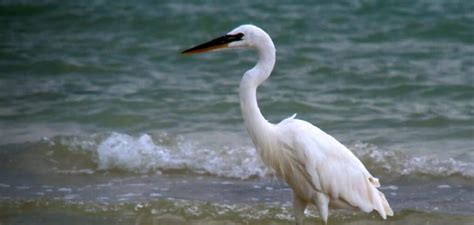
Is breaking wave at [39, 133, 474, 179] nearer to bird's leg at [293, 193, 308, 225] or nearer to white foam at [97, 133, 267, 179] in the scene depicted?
white foam at [97, 133, 267, 179]

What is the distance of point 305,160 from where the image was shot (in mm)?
5668

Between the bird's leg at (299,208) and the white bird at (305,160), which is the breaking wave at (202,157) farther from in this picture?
the white bird at (305,160)

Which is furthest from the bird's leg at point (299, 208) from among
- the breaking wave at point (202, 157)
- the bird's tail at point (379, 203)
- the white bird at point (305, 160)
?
the breaking wave at point (202, 157)

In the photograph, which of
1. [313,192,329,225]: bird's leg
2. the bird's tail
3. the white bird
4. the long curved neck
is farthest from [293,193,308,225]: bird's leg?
the long curved neck

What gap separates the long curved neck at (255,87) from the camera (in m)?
5.34

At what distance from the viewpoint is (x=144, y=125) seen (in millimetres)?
9055

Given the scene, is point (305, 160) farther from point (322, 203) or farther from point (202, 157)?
point (202, 157)

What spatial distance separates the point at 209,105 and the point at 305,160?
12.6ft

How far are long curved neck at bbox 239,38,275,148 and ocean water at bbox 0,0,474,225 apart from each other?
1.07m

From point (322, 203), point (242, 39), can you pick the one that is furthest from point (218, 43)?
point (322, 203)

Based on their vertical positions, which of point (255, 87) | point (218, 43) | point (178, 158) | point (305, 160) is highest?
point (218, 43)

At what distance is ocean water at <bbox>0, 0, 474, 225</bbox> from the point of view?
6.84 m

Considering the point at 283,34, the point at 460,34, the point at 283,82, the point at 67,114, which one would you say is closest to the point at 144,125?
the point at 67,114

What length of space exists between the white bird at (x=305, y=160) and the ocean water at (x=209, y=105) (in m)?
0.47
